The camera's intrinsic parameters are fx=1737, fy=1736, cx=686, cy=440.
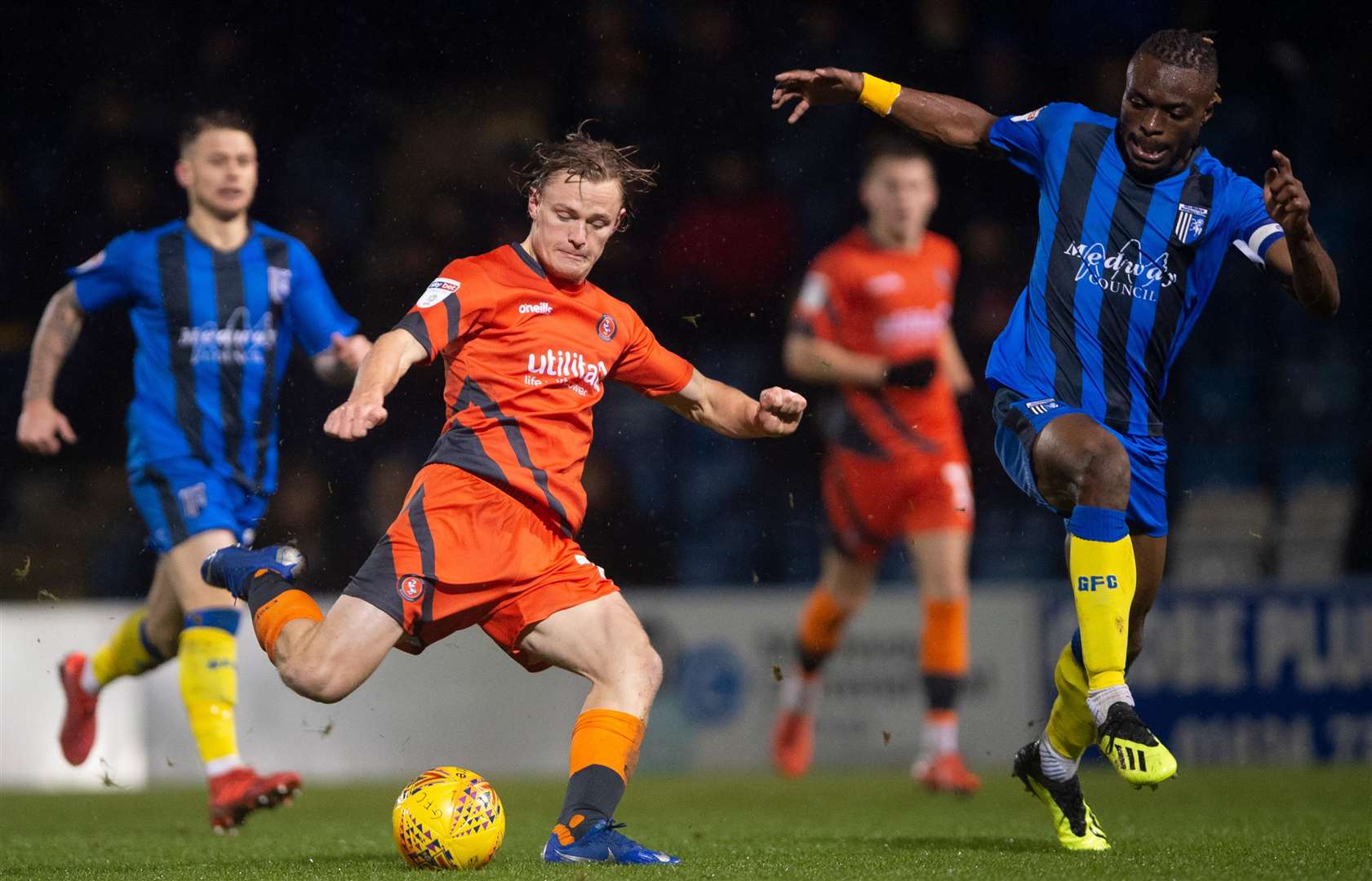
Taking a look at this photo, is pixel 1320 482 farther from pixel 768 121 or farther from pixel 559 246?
pixel 559 246

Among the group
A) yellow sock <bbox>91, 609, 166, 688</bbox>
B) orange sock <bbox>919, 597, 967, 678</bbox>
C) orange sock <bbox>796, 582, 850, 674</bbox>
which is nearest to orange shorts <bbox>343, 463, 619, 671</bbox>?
yellow sock <bbox>91, 609, 166, 688</bbox>

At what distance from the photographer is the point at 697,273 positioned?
6.63 m

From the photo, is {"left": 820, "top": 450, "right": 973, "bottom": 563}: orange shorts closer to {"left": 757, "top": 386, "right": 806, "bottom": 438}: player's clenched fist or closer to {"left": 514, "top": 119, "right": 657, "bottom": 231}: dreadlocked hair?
{"left": 757, "top": 386, "right": 806, "bottom": 438}: player's clenched fist

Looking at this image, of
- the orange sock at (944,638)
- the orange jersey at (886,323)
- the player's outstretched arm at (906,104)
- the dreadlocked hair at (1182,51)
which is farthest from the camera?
the orange jersey at (886,323)

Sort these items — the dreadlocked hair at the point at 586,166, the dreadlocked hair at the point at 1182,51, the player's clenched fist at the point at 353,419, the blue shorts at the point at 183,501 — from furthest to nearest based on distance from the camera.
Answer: the blue shorts at the point at 183,501, the dreadlocked hair at the point at 586,166, the dreadlocked hair at the point at 1182,51, the player's clenched fist at the point at 353,419

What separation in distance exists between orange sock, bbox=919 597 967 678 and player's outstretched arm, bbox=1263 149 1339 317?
10.5ft

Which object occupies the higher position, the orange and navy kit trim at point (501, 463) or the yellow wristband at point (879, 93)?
the yellow wristband at point (879, 93)

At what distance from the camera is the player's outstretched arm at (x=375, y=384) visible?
3.71 m

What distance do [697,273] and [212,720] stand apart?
243cm

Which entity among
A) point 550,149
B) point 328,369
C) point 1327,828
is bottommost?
point 1327,828

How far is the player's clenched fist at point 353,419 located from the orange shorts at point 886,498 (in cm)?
413

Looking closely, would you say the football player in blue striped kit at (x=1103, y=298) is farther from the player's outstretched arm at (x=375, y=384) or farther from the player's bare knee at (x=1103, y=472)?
the player's outstretched arm at (x=375, y=384)

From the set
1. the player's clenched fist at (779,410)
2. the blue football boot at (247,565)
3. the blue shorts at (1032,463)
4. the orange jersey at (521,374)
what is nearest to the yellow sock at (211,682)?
the blue football boot at (247,565)

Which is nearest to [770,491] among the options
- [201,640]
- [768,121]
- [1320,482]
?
[768,121]
